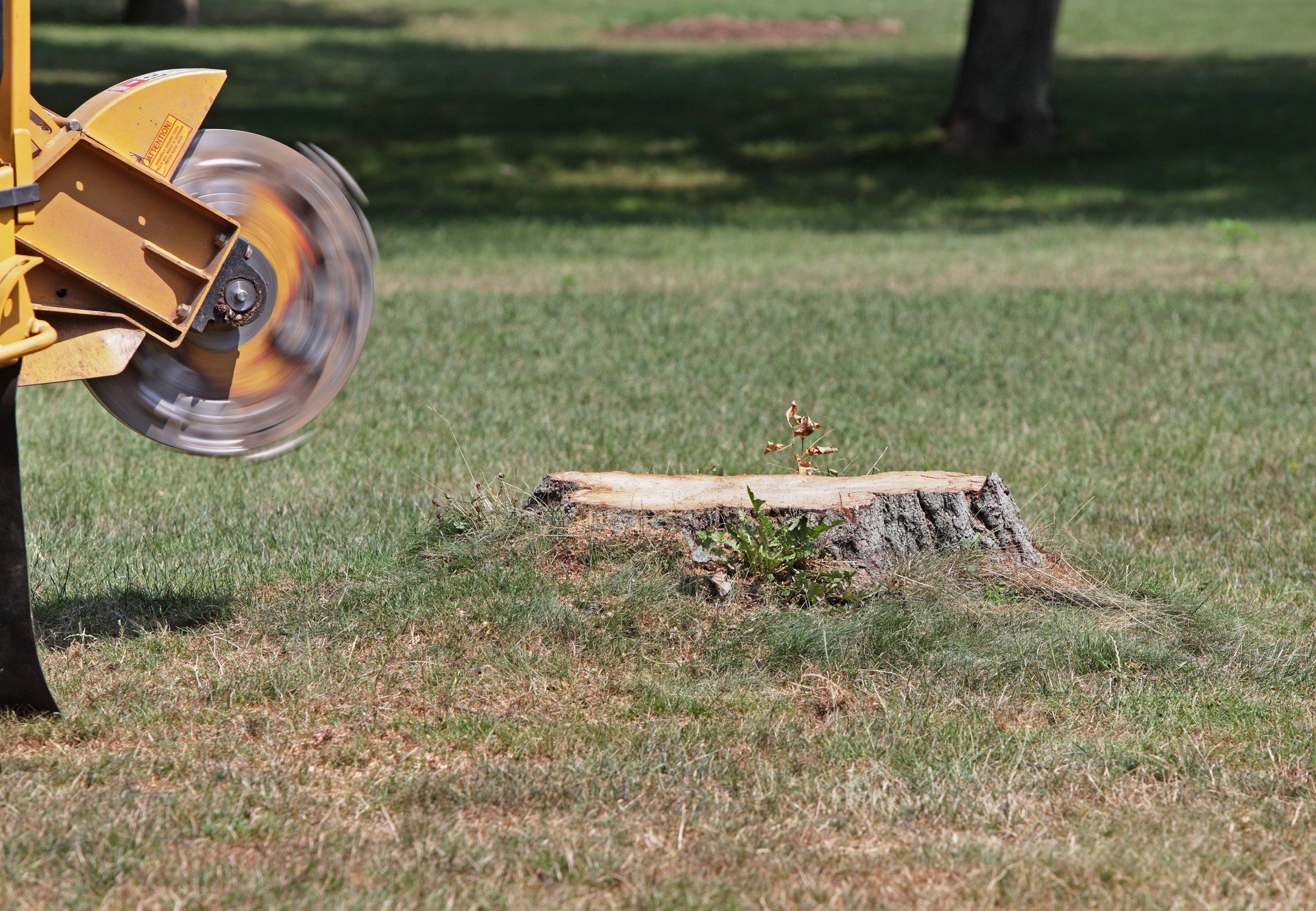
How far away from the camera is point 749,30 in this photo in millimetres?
34500

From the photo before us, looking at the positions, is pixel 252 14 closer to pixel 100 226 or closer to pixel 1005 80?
pixel 1005 80

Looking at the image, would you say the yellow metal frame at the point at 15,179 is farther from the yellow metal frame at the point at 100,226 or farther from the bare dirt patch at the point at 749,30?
the bare dirt patch at the point at 749,30

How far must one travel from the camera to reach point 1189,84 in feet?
80.3

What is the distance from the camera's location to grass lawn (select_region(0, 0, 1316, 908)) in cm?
314

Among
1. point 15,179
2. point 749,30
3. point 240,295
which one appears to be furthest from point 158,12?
point 15,179

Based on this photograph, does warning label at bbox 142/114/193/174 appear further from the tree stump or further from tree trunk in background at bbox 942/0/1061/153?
tree trunk in background at bbox 942/0/1061/153

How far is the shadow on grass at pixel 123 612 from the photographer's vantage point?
4352 mm

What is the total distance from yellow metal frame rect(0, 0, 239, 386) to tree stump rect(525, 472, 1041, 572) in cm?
151

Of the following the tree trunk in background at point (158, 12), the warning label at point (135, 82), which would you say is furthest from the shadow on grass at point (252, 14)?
the warning label at point (135, 82)

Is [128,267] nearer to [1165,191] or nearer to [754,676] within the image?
[754,676]

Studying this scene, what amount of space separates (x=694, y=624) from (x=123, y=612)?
178 centimetres

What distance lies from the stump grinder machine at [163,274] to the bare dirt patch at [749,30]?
3059 cm

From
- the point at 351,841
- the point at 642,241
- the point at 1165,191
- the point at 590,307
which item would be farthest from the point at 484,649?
the point at 1165,191

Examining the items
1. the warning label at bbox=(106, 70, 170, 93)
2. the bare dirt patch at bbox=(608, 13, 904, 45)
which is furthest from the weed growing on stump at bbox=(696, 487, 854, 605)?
the bare dirt patch at bbox=(608, 13, 904, 45)
